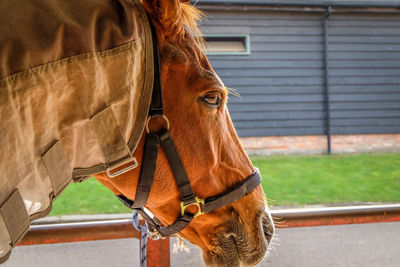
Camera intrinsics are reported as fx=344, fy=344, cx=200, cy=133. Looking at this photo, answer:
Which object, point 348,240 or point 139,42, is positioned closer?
point 139,42

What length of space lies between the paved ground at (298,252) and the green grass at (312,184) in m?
0.89

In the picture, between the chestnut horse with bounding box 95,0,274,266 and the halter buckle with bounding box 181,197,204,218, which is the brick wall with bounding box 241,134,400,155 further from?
the halter buckle with bounding box 181,197,204,218

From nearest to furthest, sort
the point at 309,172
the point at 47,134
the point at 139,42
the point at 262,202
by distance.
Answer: the point at 47,134 < the point at 139,42 < the point at 262,202 < the point at 309,172

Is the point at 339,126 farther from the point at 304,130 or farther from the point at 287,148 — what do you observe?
the point at 287,148

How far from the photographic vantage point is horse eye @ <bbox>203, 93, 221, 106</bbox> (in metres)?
1.05

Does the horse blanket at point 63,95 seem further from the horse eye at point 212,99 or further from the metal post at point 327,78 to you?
the metal post at point 327,78

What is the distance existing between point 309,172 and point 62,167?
21.0ft

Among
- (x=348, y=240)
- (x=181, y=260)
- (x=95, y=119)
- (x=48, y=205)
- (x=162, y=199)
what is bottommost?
(x=348, y=240)

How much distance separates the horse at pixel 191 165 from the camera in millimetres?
972

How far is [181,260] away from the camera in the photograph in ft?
11.2

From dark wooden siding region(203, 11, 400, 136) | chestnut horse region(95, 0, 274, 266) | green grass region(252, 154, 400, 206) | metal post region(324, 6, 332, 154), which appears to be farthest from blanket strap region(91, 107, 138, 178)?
metal post region(324, 6, 332, 154)

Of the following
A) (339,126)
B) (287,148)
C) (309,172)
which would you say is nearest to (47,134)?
(309,172)

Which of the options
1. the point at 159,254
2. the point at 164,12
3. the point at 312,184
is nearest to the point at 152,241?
the point at 159,254

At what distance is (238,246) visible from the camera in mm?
1220
